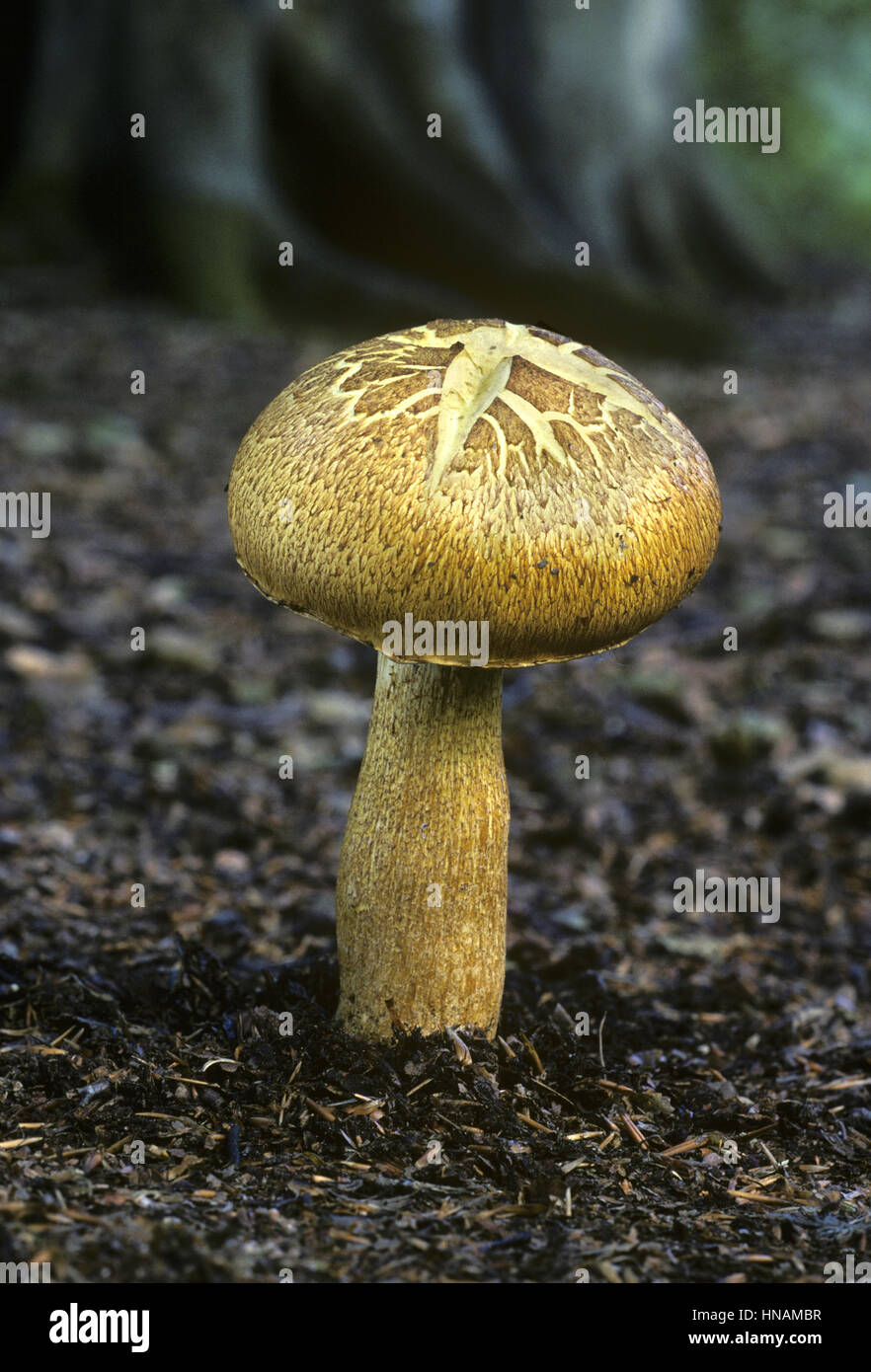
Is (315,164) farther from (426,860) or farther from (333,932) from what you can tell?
(426,860)

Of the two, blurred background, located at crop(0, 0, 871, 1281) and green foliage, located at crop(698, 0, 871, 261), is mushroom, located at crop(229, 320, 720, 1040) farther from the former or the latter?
green foliage, located at crop(698, 0, 871, 261)

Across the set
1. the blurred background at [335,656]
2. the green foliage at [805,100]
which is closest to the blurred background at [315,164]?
the blurred background at [335,656]

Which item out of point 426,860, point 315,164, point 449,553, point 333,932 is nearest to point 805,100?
point 315,164

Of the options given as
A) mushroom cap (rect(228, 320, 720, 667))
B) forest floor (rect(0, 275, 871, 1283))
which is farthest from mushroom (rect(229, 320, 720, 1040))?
forest floor (rect(0, 275, 871, 1283))

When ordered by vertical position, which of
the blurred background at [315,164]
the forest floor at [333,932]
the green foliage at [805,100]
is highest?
the green foliage at [805,100]

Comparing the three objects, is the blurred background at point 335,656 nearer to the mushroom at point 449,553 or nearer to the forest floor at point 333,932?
the forest floor at point 333,932
